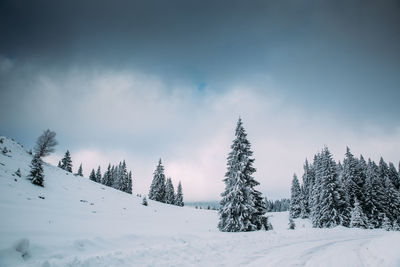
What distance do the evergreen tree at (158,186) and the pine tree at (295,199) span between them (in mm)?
37202

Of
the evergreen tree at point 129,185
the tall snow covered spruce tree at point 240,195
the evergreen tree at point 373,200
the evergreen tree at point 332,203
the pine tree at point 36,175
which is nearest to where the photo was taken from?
the tall snow covered spruce tree at point 240,195

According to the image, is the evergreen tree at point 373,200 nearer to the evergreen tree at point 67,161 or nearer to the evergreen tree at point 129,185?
the evergreen tree at point 129,185

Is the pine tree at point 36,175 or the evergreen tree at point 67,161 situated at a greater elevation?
the evergreen tree at point 67,161

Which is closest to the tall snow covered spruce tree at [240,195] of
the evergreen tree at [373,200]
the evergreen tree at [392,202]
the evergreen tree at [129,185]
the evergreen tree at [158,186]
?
the evergreen tree at [373,200]

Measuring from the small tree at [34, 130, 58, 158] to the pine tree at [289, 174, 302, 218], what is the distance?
59533 millimetres

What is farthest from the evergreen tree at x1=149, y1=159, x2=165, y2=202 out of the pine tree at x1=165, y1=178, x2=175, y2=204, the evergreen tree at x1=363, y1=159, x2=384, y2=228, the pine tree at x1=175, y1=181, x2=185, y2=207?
the evergreen tree at x1=363, y1=159, x2=384, y2=228

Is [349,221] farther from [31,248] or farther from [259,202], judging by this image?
[31,248]

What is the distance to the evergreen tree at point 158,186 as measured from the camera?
53.3m

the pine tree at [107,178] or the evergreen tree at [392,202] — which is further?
the pine tree at [107,178]

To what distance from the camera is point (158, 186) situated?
2131 inches

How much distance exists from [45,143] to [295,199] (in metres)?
61.9

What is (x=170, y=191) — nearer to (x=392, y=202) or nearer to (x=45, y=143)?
(x=45, y=143)

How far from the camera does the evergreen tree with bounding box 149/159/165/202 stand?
175 feet

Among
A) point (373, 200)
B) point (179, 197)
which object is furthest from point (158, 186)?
point (373, 200)
